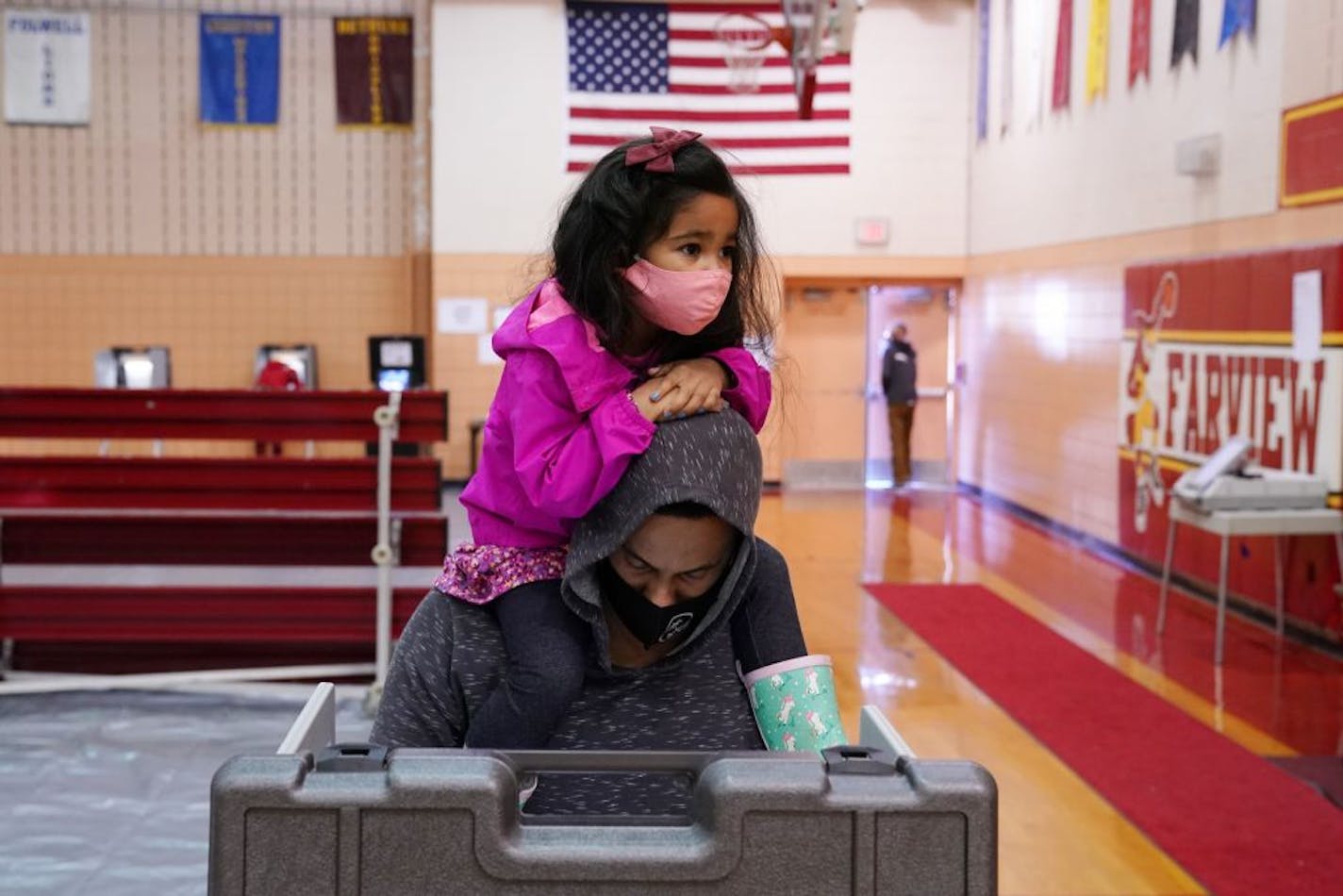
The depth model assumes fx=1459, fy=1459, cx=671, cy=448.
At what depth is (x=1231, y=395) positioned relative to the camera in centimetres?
791

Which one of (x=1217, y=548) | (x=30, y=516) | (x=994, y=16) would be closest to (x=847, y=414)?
(x=994, y=16)

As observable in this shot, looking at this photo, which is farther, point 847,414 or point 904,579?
point 847,414

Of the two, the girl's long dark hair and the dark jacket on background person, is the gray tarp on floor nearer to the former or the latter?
the girl's long dark hair

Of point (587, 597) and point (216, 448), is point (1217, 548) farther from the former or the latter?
point (216, 448)

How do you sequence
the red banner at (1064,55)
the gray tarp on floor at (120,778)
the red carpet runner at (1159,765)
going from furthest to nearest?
the red banner at (1064,55) → the red carpet runner at (1159,765) → the gray tarp on floor at (120,778)

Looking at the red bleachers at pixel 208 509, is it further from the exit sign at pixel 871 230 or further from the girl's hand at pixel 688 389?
the exit sign at pixel 871 230

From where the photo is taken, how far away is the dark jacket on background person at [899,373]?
13.5m

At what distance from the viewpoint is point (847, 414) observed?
46.7 ft

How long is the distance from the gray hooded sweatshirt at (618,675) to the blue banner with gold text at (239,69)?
13.3m

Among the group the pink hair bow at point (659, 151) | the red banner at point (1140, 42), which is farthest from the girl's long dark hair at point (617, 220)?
the red banner at point (1140, 42)

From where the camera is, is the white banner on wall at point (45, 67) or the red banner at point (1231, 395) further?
the white banner on wall at point (45, 67)

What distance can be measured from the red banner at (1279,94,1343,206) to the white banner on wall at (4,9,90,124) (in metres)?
10.9

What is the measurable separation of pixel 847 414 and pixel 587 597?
508 inches

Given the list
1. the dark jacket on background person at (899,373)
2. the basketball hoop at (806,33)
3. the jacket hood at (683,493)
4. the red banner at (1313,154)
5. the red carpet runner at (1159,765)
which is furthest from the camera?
the dark jacket on background person at (899,373)
